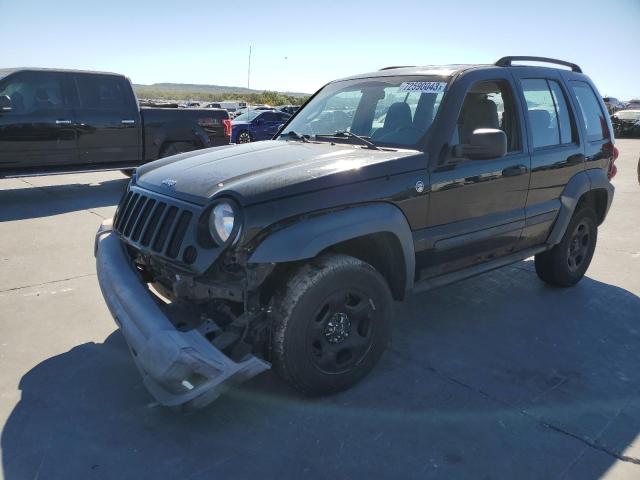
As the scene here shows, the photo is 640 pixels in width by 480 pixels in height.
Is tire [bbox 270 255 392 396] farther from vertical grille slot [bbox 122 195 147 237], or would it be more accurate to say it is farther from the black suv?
vertical grille slot [bbox 122 195 147 237]

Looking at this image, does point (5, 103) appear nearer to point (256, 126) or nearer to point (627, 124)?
point (256, 126)

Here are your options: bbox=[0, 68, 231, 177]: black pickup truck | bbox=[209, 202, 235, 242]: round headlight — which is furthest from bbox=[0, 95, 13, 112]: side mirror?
bbox=[209, 202, 235, 242]: round headlight

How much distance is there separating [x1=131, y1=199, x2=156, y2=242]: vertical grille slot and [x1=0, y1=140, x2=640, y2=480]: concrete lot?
0.86 m

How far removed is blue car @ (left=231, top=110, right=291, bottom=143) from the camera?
18.5m

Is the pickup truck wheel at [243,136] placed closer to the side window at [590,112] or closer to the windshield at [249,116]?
the windshield at [249,116]

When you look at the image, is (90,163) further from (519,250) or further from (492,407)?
(492,407)

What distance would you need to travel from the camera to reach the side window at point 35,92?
8094 millimetres

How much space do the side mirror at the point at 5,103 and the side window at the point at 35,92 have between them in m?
0.10

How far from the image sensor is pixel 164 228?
291cm

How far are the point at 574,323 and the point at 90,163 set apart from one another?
7914mm

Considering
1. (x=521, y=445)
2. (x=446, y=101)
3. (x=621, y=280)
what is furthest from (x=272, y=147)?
(x=621, y=280)

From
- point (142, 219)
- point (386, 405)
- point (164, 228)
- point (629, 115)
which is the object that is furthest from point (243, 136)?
point (629, 115)

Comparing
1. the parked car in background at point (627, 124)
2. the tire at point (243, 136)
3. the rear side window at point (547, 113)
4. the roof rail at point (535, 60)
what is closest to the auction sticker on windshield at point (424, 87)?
the roof rail at point (535, 60)

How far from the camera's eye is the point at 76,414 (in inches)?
112
